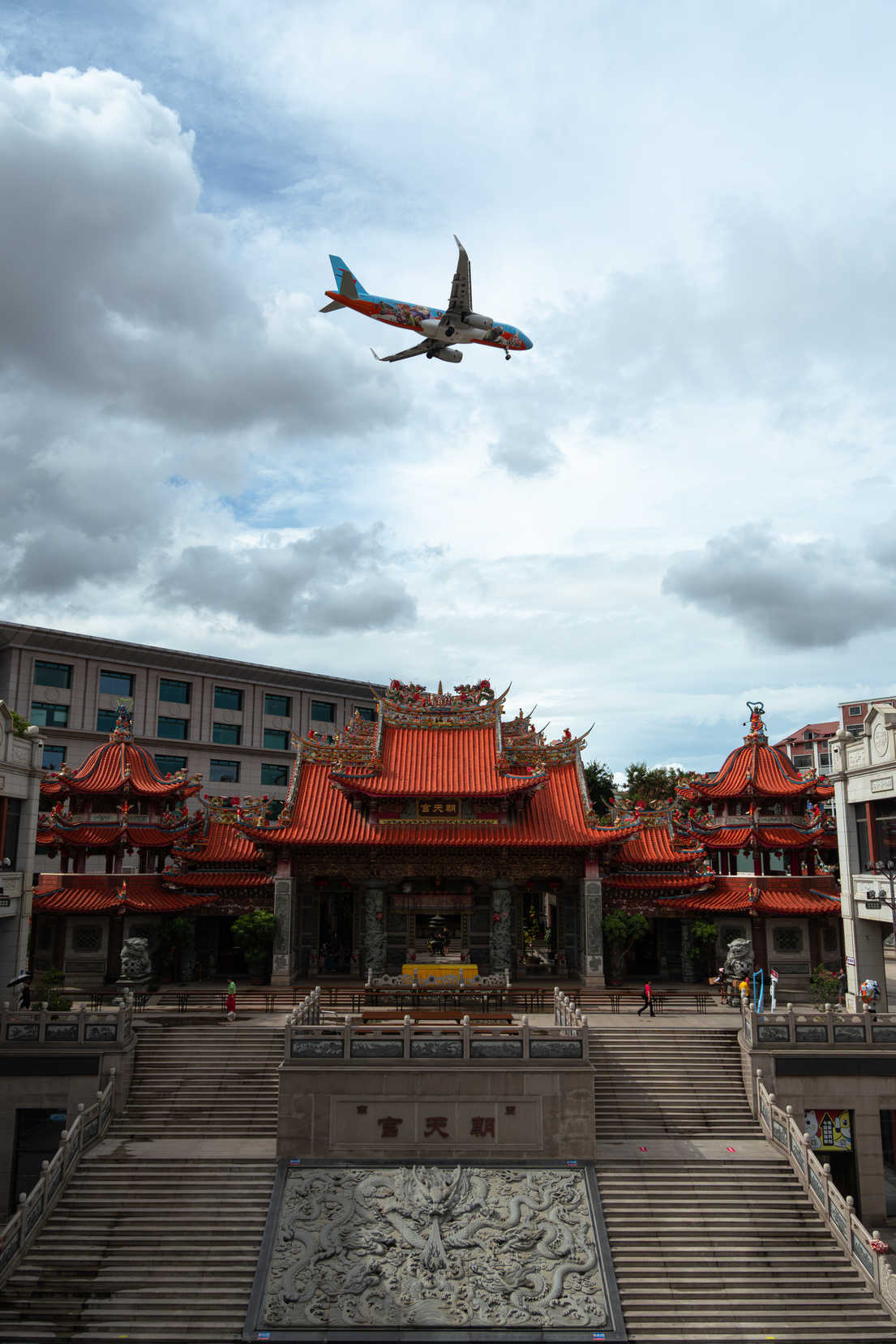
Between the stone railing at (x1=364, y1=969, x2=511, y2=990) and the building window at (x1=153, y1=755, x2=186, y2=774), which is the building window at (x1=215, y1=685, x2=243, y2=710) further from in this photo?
the stone railing at (x1=364, y1=969, x2=511, y2=990)

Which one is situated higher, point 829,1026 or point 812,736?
point 812,736

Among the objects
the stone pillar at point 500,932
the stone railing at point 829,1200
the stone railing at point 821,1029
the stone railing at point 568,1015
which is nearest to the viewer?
the stone railing at point 829,1200

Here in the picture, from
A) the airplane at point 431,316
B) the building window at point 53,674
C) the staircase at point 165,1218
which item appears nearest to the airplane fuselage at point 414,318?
the airplane at point 431,316

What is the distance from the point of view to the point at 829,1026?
23562 mm

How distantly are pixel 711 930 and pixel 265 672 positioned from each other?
38.2 metres

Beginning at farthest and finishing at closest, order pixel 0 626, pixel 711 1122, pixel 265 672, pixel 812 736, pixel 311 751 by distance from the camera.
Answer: pixel 812 736 → pixel 265 672 → pixel 0 626 → pixel 311 751 → pixel 711 1122

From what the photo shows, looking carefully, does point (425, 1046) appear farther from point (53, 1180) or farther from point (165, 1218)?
point (53, 1180)

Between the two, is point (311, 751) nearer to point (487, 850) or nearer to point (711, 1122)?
point (487, 850)

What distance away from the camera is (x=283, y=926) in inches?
1298

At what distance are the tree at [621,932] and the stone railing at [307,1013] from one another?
1220cm

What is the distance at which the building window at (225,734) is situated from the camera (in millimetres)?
61719

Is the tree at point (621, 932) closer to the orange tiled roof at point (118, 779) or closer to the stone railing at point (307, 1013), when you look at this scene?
the stone railing at point (307, 1013)

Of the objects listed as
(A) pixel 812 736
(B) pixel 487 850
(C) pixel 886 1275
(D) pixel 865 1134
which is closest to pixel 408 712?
(B) pixel 487 850

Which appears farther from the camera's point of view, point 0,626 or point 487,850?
point 0,626
